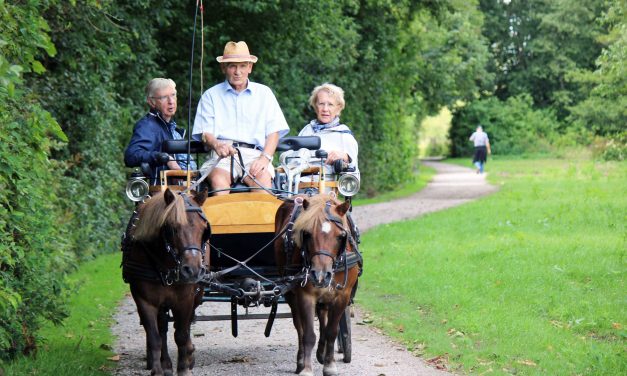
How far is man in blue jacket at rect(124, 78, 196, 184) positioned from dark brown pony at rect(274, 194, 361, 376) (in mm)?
1274

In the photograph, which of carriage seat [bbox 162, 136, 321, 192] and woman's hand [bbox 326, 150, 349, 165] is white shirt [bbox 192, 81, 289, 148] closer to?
carriage seat [bbox 162, 136, 321, 192]

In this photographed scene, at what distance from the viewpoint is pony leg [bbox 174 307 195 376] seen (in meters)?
7.75

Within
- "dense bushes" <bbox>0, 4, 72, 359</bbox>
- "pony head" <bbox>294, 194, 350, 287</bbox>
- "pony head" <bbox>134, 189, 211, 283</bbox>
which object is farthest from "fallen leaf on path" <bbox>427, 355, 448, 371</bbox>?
"dense bushes" <bbox>0, 4, 72, 359</bbox>

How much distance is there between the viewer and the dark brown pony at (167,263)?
723cm

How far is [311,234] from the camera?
7.75 m

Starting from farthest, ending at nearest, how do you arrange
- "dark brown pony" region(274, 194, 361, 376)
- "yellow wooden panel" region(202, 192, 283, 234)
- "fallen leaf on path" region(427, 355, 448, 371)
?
1. "fallen leaf on path" region(427, 355, 448, 371)
2. "yellow wooden panel" region(202, 192, 283, 234)
3. "dark brown pony" region(274, 194, 361, 376)

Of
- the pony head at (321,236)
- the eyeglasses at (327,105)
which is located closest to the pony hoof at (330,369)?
the pony head at (321,236)

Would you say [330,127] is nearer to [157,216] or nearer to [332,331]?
[332,331]

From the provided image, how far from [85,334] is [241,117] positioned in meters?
3.13

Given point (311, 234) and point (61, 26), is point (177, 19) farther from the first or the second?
point (311, 234)

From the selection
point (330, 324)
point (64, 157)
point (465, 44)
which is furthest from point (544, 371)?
point (465, 44)

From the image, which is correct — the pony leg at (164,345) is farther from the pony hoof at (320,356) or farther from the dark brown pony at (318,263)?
the pony hoof at (320,356)

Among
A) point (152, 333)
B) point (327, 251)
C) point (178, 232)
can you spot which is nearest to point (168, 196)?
point (178, 232)

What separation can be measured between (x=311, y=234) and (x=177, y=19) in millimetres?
14852
